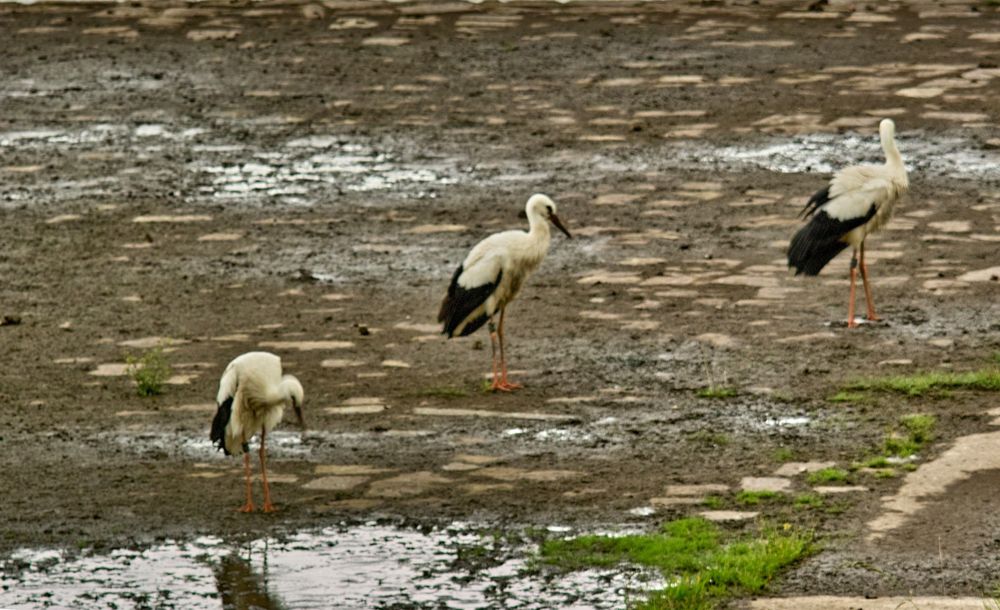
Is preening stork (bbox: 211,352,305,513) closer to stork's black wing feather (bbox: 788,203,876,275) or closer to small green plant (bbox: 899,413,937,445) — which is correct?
small green plant (bbox: 899,413,937,445)

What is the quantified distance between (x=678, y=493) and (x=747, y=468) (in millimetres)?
461

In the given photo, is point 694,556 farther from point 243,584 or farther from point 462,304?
point 462,304

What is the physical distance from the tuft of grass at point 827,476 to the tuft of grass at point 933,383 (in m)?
1.34

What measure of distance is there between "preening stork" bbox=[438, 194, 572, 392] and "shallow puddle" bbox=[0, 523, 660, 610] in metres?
2.67

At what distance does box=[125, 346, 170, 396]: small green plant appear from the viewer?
10891 mm

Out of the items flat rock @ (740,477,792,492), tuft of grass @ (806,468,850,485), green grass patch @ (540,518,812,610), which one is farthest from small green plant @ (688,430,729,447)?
green grass patch @ (540,518,812,610)

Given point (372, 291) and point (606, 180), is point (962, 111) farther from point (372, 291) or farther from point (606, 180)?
point (372, 291)

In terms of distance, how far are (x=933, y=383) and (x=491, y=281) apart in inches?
98.8

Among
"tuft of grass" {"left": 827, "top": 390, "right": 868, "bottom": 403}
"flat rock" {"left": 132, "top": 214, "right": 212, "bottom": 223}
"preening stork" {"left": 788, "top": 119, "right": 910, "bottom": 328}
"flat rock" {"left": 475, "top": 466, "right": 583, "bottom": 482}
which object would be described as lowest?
"flat rock" {"left": 475, "top": 466, "right": 583, "bottom": 482}

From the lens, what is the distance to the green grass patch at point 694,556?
752cm

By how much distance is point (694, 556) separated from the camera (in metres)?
7.97

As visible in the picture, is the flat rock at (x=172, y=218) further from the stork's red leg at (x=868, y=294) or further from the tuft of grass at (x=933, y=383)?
the tuft of grass at (x=933, y=383)

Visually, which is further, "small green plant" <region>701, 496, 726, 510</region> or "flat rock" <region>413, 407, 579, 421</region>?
"flat rock" <region>413, 407, 579, 421</region>

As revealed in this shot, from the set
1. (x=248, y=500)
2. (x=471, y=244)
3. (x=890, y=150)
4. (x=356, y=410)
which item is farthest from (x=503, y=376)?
(x=890, y=150)
